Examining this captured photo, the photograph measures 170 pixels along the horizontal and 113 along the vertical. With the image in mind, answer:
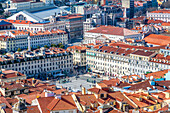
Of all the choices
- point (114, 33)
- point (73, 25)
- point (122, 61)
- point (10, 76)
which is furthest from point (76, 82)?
point (73, 25)

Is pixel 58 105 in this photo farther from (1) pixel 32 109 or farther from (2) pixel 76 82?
(2) pixel 76 82

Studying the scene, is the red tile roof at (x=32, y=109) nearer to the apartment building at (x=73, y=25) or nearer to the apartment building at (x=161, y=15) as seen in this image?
the apartment building at (x=73, y=25)

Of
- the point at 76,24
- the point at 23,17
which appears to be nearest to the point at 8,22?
the point at 23,17

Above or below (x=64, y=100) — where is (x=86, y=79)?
below


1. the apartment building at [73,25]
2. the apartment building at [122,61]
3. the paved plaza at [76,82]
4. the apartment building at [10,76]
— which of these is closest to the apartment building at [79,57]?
the apartment building at [122,61]

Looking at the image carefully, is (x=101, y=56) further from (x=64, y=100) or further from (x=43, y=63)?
(x=64, y=100)
